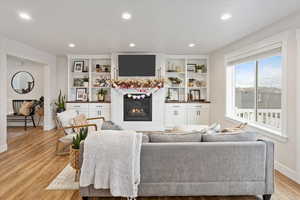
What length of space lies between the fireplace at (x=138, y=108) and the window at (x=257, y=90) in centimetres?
237

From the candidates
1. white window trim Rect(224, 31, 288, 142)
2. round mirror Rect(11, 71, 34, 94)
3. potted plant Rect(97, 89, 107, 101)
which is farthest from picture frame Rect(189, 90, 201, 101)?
round mirror Rect(11, 71, 34, 94)

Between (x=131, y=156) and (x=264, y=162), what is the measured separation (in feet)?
4.92

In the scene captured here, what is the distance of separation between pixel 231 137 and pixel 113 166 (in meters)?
1.43

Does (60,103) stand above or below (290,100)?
below

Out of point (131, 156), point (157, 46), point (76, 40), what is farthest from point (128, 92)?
point (131, 156)

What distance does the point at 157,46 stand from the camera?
534 centimetres

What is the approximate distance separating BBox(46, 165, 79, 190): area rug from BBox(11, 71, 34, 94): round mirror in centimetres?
518

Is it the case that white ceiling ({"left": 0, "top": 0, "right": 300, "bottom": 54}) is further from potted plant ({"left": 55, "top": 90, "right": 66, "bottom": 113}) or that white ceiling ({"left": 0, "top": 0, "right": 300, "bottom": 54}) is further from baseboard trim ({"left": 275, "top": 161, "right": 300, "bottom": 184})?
baseboard trim ({"left": 275, "top": 161, "right": 300, "bottom": 184})

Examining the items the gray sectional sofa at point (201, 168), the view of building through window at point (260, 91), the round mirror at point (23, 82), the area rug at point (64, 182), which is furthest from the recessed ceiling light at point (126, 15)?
the round mirror at point (23, 82)

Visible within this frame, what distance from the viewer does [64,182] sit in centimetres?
284

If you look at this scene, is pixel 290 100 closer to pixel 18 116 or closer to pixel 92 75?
pixel 92 75

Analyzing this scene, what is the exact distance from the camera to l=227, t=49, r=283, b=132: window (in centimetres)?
360

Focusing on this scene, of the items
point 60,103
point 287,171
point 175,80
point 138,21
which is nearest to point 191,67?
point 175,80

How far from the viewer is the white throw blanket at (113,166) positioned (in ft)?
6.98
